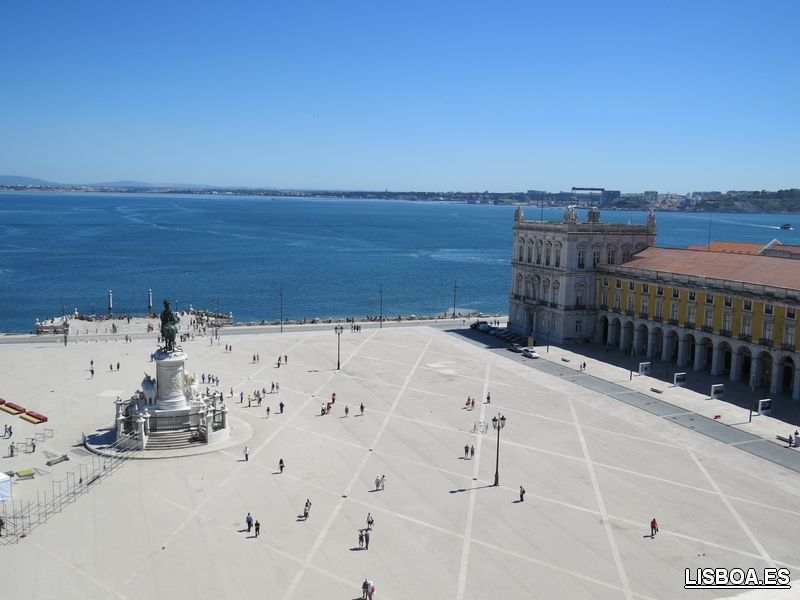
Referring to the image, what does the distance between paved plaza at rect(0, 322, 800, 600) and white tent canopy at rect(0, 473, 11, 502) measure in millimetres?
1162

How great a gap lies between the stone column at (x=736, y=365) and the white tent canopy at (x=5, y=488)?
4856 centimetres

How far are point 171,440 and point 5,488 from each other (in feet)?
31.3

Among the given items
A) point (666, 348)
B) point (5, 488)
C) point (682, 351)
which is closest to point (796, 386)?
point (682, 351)

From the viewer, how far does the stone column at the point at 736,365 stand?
189 ft

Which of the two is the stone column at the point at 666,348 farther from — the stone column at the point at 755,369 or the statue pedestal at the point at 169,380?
the statue pedestal at the point at 169,380

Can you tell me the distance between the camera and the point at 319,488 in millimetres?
36219

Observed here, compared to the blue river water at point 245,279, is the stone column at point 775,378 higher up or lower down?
higher up

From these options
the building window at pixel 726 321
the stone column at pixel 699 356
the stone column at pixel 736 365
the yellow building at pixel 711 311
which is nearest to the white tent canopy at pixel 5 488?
the yellow building at pixel 711 311

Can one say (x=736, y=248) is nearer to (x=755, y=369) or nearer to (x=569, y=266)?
(x=569, y=266)

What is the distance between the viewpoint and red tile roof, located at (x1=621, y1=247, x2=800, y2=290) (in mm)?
56722

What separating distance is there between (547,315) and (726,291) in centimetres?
1969

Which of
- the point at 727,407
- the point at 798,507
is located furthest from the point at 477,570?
the point at 727,407

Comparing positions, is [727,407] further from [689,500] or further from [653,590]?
[653,590]

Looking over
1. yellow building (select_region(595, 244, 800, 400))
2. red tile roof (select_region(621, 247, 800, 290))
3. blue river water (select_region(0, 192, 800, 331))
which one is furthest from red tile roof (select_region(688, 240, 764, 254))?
blue river water (select_region(0, 192, 800, 331))
